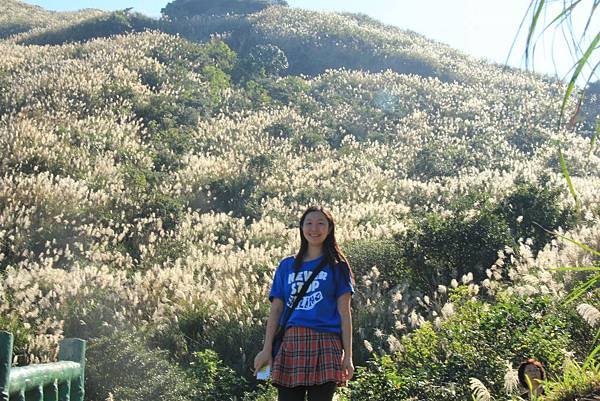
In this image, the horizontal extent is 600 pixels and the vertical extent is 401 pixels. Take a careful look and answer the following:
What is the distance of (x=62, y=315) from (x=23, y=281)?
3.15ft

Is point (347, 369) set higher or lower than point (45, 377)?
A: lower

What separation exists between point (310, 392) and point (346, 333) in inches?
15.1

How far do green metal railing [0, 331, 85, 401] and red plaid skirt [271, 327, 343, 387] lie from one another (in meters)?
1.11

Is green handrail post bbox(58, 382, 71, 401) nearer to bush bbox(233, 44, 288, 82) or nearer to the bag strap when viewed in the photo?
the bag strap

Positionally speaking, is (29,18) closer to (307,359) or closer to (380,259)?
(380,259)

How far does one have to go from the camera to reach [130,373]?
674 centimetres

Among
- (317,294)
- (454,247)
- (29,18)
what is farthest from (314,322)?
(29,18)

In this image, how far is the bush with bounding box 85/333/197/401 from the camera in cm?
628

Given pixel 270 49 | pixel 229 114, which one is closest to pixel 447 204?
pixel 229 114

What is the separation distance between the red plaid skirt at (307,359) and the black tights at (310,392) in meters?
0.04

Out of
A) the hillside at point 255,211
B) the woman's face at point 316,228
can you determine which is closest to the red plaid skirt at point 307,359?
the woman's face at point 316,228

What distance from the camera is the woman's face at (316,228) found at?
12.4 ft

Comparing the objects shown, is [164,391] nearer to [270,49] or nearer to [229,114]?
[229,114]

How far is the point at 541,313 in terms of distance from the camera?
5773mm
